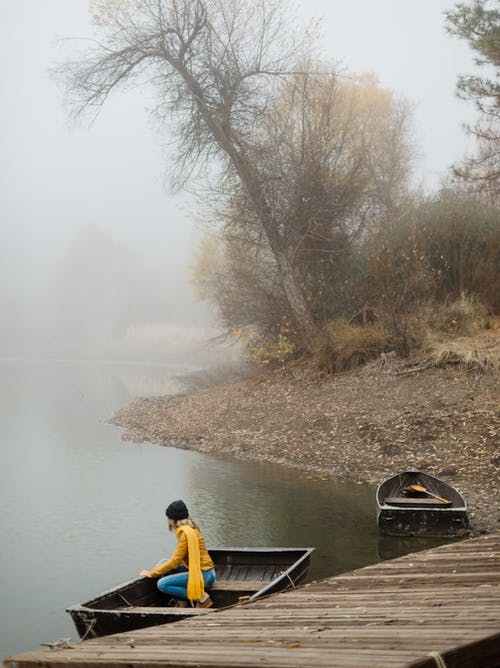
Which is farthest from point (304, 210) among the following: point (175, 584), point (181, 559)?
point (175, 584)

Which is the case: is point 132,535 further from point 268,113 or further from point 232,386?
point 268,113

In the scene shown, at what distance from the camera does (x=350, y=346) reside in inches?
908

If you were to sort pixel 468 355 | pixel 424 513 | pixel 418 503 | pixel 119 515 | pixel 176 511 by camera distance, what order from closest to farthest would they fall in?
pixel 176 511 < pixel 424 513 < pixel 418 503 < pixel 119 515 < pixel 468 355

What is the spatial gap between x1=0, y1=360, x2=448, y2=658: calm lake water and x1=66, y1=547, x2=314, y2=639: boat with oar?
122 cm

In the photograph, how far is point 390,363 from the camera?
21500 mm

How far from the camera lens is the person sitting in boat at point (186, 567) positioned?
26.7 ft

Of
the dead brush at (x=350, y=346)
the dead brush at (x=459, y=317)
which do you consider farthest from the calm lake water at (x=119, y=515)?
the dead brush at (x=459, y=317)

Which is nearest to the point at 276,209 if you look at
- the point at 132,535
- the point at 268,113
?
the point at 268,113

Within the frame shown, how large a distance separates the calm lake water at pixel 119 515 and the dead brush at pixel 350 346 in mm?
6113

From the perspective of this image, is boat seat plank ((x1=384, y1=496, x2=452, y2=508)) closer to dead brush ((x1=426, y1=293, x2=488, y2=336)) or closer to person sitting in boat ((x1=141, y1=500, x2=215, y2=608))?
person sitting in boat ((x1=141, y1=500, x2=215, y2=608))

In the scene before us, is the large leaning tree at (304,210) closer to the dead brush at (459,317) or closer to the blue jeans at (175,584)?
the dead brush at (459,317)

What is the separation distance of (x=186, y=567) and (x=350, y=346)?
15.4 meters

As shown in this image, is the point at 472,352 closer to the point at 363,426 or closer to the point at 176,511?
the point at 363,426

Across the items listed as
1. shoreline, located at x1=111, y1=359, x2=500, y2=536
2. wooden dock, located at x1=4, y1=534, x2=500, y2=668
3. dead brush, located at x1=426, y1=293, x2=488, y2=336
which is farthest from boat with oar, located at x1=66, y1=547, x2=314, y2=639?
dead brush, located at x1=426, y1=293, x2=488, y2=336
